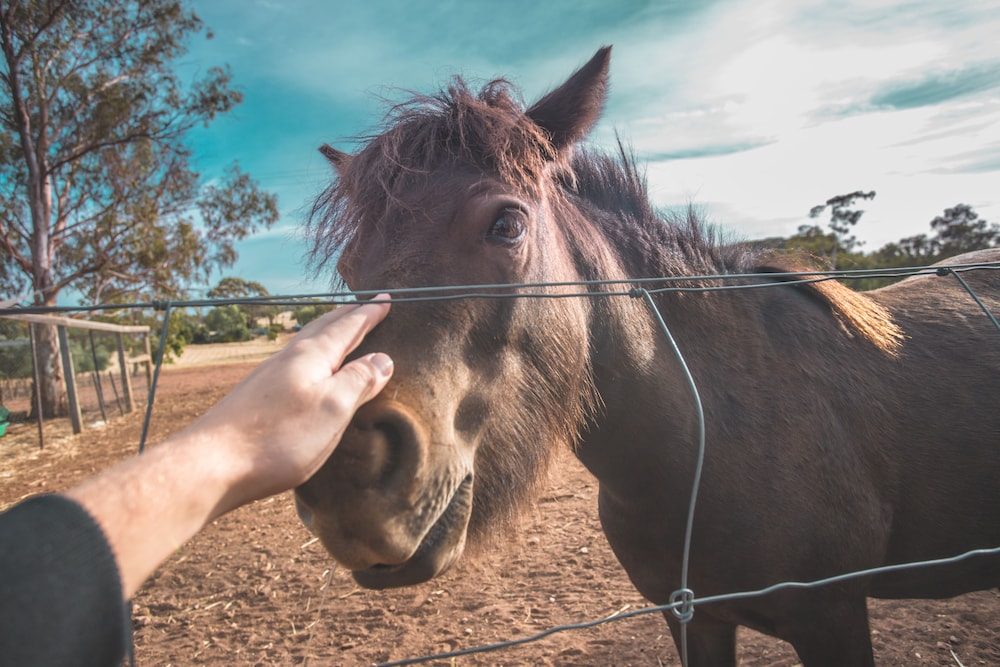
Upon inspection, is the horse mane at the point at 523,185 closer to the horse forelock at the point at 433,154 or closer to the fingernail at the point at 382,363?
the horse forelock at the point at 433,154

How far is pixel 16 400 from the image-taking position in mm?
17094

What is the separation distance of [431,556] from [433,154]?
131cm

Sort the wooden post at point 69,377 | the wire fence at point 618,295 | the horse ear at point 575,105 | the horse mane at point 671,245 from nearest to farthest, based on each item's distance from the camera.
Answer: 1. the wire fence at point 618,295
2. the horse ear at point 575,105
3. the horse mane at point 671,245
4. the wooden post at point 69,377

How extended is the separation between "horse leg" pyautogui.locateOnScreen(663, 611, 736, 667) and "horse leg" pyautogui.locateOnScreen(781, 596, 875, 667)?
18.5 inches

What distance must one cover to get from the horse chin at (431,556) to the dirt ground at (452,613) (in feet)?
4.92

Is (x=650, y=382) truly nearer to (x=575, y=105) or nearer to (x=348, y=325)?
(x=575, y=105)

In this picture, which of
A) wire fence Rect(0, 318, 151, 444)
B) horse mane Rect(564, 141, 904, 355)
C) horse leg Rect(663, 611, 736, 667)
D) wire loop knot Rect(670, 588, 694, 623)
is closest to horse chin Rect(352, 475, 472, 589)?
wire loop knot Rect(670, 588, 694, 623)

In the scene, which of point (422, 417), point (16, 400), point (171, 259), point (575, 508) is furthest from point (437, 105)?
point (16, 400)

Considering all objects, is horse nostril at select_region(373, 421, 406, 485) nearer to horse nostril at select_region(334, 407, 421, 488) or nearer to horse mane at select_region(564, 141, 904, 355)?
horse nostril at select_region(334, 407, 421, 488)

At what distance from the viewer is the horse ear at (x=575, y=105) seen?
215cm

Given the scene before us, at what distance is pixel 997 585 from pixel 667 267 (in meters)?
2.08

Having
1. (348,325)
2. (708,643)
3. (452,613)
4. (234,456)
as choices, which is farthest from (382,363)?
(452,613)

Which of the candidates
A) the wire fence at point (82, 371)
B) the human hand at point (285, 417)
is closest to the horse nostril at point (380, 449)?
the human hand at point (285, 417)

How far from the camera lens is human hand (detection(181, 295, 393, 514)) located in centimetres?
88
